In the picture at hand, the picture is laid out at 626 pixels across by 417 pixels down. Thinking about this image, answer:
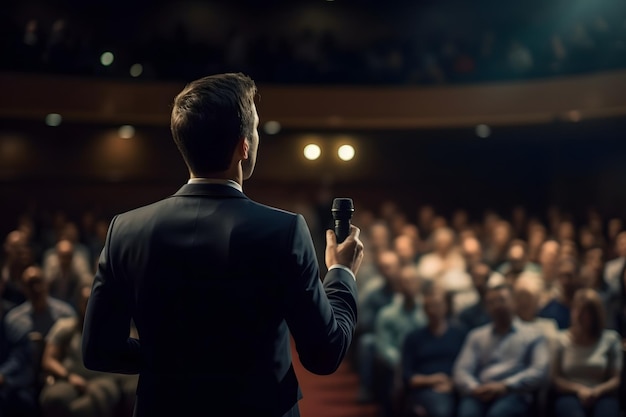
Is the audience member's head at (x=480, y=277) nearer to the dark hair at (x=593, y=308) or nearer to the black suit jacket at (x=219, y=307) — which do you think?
the dark hair at (x=593, y=308)

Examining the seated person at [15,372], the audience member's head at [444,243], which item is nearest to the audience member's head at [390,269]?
the audience member's head at [444,243]

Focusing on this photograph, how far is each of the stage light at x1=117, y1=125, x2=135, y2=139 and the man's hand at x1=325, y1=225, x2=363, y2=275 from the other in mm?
11002

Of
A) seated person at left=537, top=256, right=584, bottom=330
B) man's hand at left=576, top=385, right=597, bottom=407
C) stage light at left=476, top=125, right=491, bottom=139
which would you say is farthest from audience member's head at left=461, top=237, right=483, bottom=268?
stage light at left=476, top=125, right=491, bottom=139

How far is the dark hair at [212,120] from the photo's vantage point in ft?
4.69

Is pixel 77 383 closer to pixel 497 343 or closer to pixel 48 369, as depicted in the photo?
pixel 48 369

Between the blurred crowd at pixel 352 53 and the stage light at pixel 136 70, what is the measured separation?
0.09 feet

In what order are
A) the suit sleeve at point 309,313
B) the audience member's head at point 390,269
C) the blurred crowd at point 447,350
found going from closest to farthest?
1. the suit sleeve at point 309,313
2. the blurred crowd at point 447,350
3. the audience member's head at point 390,269

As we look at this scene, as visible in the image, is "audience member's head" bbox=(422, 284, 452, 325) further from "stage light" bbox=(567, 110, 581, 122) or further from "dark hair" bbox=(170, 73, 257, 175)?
"stage light" bbox=(567, 110, 581, 122)

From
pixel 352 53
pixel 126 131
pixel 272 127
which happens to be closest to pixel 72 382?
pixel 272 127

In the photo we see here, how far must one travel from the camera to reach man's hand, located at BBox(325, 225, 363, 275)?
158 cm

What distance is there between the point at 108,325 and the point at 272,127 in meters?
10.7

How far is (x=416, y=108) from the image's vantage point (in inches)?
468

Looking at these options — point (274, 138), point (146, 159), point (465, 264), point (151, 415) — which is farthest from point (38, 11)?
point (151, 415)

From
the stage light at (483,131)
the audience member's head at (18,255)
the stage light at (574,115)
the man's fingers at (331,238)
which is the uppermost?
the stage light at (483,131)
